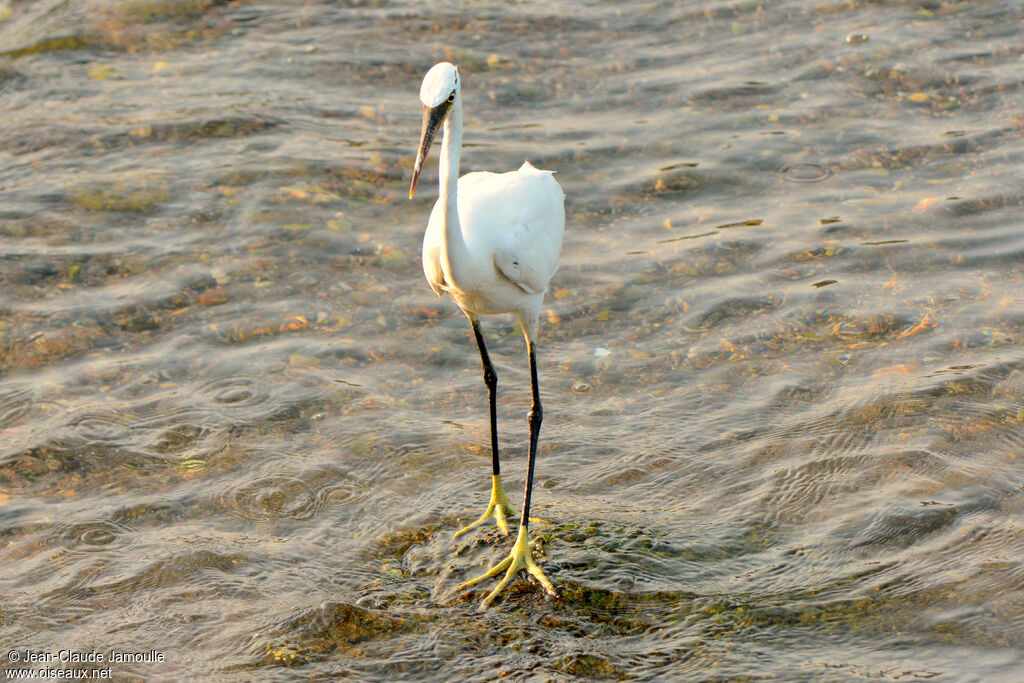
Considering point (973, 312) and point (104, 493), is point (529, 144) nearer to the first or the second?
point (973, 312)

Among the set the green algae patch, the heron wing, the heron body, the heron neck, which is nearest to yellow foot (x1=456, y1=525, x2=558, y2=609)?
the heron body

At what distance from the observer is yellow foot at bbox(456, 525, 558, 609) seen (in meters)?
5.12

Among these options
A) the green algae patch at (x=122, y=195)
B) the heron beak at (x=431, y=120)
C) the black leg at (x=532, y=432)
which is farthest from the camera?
the green algae patch at (x=122, y=195)

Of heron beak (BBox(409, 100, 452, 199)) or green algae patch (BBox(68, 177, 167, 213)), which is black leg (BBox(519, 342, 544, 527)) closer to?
heron beak (BBox(409, 100, 452, 199))

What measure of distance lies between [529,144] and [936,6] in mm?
4685

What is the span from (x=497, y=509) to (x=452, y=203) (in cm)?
185

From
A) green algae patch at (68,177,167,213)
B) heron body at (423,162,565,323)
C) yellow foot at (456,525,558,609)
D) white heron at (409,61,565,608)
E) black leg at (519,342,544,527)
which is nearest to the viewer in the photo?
white heron at (409,61,565,608)

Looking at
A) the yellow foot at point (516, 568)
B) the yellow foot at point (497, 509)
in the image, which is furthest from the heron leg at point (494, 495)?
the yellow foot at point (516, 568)

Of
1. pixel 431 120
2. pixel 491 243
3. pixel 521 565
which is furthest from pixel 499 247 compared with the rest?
pixel 521 565

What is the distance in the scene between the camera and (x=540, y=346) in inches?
284

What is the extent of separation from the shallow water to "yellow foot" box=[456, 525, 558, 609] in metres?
0.08

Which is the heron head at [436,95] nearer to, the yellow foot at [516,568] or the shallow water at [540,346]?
the yellow foot at [516,568]

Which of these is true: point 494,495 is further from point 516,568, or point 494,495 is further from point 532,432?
point 516,568

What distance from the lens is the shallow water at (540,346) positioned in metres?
4.95
